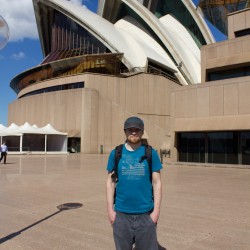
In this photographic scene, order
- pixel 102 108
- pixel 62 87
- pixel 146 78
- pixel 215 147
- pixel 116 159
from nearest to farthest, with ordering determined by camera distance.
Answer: pixel 116 159
pixel 215 147
pixel 102 108
pixel 62 87
pixel 146 78

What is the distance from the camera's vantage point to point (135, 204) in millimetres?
2963

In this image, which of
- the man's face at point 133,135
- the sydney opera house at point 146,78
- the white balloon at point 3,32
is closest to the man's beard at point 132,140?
the man's face at point 133,135

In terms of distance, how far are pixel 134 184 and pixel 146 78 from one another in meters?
40.7

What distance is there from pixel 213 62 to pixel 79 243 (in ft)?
68.6

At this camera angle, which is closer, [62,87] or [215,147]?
[215,147]

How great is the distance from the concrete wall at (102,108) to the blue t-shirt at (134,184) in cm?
3412

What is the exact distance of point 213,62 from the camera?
77.0 ft

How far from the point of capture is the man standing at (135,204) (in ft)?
9.66

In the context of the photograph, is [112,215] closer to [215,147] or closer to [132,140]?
[132,140]

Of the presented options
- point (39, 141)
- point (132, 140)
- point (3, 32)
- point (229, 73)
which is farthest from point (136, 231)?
point (39, 141)

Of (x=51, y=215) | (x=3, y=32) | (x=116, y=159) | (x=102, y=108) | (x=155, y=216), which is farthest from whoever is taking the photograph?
(x=102, y=108)

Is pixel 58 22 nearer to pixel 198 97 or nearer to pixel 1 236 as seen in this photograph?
pixel 198 97

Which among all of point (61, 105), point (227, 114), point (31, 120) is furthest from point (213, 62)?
point (31, 120)

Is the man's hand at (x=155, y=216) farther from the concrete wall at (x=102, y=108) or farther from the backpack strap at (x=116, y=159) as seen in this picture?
the concrete wall at (x=102, y=108)
